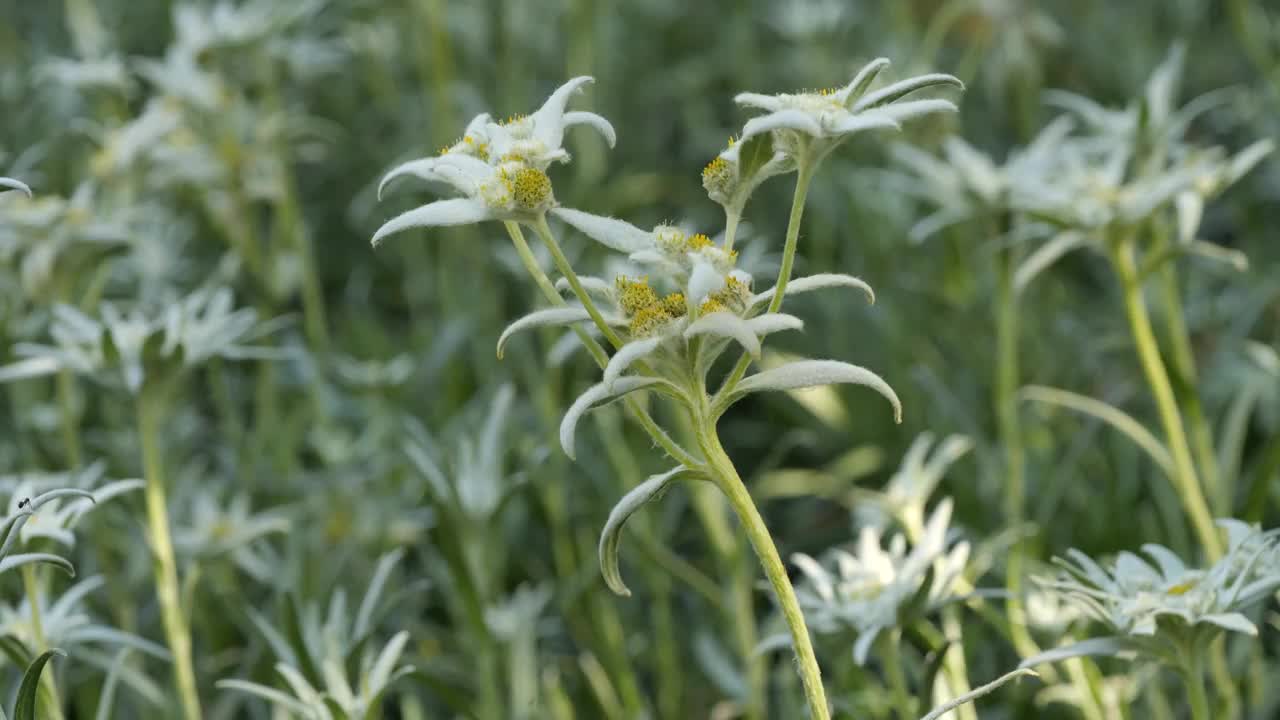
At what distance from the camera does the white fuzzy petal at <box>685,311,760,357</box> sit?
1344 millimetres

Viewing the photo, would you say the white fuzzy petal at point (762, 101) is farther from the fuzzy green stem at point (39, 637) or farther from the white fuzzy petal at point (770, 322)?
the fuzzy green stem at point (39, 637)

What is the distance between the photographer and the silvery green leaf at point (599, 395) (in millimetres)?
1396

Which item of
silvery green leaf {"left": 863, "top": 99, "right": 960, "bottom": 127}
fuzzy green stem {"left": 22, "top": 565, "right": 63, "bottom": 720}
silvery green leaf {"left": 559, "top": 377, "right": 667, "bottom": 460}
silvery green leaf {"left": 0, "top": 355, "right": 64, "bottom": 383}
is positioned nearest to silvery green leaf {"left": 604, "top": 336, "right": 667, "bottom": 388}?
silvery green leaf {"left": 559, "top": 377, "right": 667, "bottom": 460}

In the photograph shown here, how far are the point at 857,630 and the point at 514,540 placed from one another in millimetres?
1454

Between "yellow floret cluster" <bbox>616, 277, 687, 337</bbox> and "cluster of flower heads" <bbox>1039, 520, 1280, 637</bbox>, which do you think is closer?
"yellow floret cluster" <bbox>616, 277, 687, 337</bbox>

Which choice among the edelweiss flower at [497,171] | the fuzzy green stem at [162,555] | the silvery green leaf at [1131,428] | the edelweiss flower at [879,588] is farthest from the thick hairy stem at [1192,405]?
the fuzzy green stem at [162,555]

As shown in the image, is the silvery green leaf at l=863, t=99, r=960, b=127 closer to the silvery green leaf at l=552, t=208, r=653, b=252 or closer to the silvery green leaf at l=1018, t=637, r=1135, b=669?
the silvery green leaf at l=552, t=208, r=653, b=252

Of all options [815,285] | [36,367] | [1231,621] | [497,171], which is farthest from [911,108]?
[36,367]

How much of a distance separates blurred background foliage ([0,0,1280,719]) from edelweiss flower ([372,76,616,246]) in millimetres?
858

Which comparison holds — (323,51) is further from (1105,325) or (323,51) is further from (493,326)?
(1105,325)

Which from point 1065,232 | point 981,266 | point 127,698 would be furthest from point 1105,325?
point 127,698

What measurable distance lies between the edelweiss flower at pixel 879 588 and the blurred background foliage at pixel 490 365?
171 millimetres

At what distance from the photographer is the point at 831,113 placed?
143 centimetres

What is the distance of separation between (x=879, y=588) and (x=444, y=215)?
89 centimetres
